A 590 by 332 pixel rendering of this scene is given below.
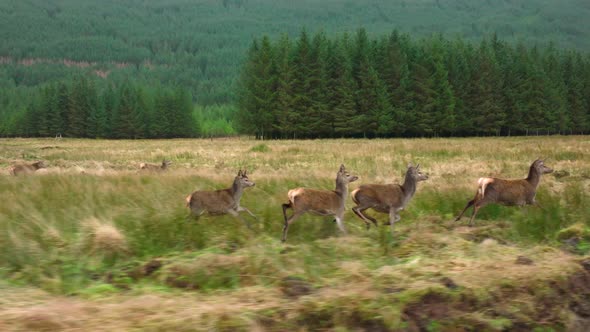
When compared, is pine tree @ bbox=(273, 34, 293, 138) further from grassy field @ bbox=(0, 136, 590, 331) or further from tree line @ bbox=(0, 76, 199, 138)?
grassy field @ bbox=(0, 136, 590, 331)

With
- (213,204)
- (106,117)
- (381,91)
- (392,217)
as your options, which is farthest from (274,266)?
(106,117)

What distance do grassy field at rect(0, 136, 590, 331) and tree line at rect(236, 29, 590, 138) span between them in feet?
182

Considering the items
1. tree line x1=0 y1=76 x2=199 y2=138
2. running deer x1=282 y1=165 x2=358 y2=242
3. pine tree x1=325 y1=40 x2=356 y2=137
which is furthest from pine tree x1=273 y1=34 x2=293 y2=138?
running deer x1=282 y1=165 x2=358 y2=242

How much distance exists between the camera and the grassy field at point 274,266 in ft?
18.0

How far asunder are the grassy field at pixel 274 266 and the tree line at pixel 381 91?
55394mm

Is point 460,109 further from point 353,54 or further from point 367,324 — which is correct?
point 367,324

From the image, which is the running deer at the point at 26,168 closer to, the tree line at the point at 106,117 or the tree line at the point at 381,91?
the tree line at the point at 381,91

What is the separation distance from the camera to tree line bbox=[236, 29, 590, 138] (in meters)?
65.8

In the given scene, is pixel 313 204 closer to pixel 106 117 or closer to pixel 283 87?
pixel 283 87

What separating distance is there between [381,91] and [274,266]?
198 ft

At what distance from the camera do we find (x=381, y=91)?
65.6 metres

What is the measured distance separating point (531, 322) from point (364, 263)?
2.15 m

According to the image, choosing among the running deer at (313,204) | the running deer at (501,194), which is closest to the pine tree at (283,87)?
the running deer at (501,194)

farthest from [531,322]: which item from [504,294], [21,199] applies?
[21,199]
